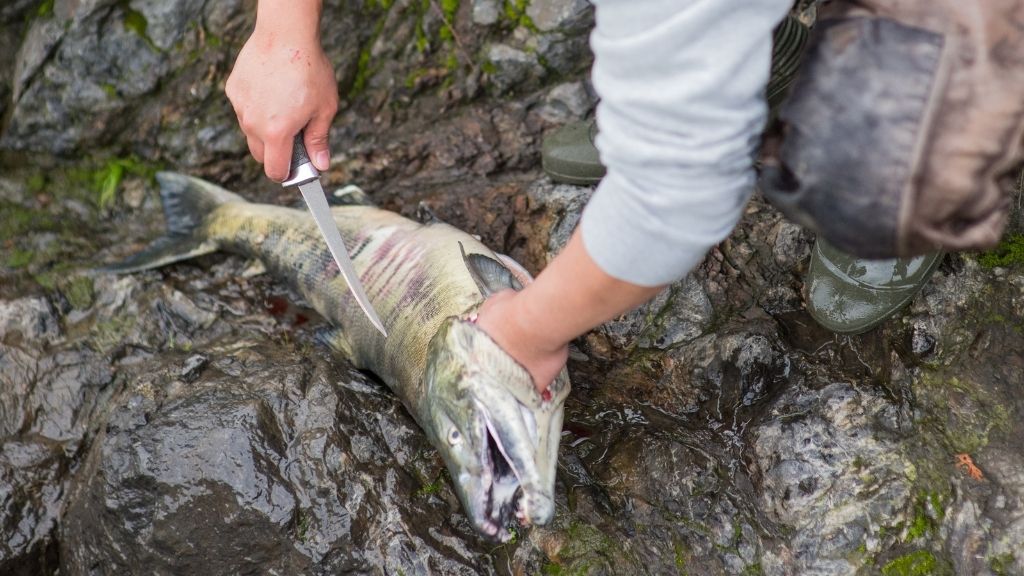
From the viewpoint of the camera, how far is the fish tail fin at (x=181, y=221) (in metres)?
4.47

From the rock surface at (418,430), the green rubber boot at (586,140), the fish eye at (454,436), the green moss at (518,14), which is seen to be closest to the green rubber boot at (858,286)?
the rock surface at (418,430)

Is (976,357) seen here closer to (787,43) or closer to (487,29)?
(787,43)

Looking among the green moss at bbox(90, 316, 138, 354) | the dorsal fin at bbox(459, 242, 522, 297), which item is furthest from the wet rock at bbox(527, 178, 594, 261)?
the green moss at bbox(90, 316, 138, 354)

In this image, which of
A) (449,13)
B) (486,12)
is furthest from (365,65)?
(486,12)

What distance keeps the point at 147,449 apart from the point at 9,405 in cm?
107

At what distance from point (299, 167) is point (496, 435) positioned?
3.96 feet

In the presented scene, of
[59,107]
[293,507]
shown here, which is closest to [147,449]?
[293,507]

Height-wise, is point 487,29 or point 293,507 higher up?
point 487,29

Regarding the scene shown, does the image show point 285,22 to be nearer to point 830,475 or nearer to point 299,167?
point 299,167

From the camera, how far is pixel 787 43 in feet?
10.6

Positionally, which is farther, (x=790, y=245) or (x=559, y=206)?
(x=559, y=206)

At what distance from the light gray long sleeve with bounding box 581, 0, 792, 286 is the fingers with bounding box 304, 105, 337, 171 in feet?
4.66

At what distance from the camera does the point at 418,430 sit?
3.53m

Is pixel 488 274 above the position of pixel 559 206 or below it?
above
